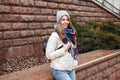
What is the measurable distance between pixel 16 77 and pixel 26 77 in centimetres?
16

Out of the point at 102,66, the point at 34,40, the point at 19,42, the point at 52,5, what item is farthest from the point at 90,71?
the point at 52,5

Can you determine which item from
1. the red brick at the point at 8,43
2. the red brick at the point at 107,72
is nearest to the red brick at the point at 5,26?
the red brick at the point at 8,43

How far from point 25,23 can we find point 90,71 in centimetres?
206

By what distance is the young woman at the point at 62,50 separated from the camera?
Result: 4477mm

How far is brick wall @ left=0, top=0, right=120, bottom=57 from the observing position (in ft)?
22.7

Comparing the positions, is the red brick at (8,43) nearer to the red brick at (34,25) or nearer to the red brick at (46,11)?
the red brick at (34,25)

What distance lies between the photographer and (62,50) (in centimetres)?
453

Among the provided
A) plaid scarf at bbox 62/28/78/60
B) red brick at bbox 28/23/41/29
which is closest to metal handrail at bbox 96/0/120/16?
red brick at bbox 28/23/41/29

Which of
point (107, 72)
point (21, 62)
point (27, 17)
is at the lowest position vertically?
point (107, 72)

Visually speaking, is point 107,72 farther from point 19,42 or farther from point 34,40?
point 19,42

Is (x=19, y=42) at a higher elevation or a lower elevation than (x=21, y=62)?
higher

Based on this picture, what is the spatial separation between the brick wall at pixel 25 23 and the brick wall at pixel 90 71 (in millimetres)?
1355

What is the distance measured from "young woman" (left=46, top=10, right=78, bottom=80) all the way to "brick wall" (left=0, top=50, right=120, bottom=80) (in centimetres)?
40

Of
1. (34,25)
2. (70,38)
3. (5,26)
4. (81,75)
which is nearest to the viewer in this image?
(70,38)
